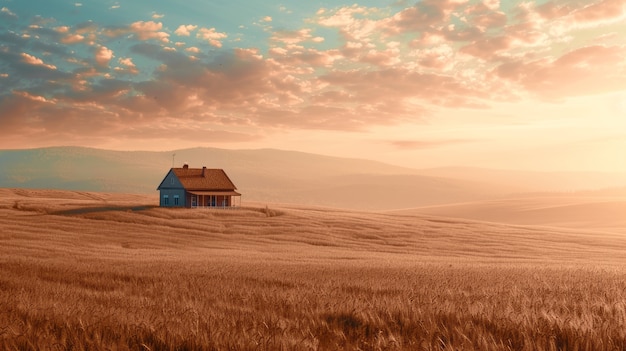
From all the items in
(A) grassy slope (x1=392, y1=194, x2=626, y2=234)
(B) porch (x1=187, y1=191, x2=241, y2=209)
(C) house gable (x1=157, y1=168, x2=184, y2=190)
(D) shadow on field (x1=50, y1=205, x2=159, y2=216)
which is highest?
(C) house gable (x1=157, y1=168, x2=184, y2=190)

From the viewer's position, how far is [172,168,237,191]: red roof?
2943 inches

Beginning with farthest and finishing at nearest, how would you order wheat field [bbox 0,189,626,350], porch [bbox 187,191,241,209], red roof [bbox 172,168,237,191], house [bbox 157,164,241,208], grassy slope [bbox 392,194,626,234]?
1. grassy slope [bbox 392,194,626,234]
2. red roof [bbox 172,168,237,191]
3. porch [bbox 187,191,241,209]
4. house [bbox 157,164,241,208]
5. wheat field [bbox 0,189,626,350]

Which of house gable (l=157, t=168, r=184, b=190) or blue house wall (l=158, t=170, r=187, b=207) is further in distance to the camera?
house gable (l=157, t=168, r=184, b=190)

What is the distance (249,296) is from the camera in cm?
940

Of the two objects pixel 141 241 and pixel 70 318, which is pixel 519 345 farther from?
pixel 141 241

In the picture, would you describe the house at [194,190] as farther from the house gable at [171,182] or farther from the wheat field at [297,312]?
the wheat field at [297,312]

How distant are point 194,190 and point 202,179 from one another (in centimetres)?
237

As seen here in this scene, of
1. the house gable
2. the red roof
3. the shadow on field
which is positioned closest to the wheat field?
the shadow on field

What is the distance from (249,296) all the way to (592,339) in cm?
568

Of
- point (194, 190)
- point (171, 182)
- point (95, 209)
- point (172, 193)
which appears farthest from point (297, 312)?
point (171, 182)

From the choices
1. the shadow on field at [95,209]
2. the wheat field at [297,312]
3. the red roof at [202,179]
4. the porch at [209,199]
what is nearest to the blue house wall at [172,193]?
the red roof at [202,179]

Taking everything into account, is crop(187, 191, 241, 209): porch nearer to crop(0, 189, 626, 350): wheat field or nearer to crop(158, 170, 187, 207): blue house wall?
crop(158, 170, 187, 207): blue house wall

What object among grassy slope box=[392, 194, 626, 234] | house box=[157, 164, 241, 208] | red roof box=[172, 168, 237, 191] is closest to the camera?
house box=[157, 164, 241, 208]

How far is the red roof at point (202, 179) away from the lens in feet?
245
